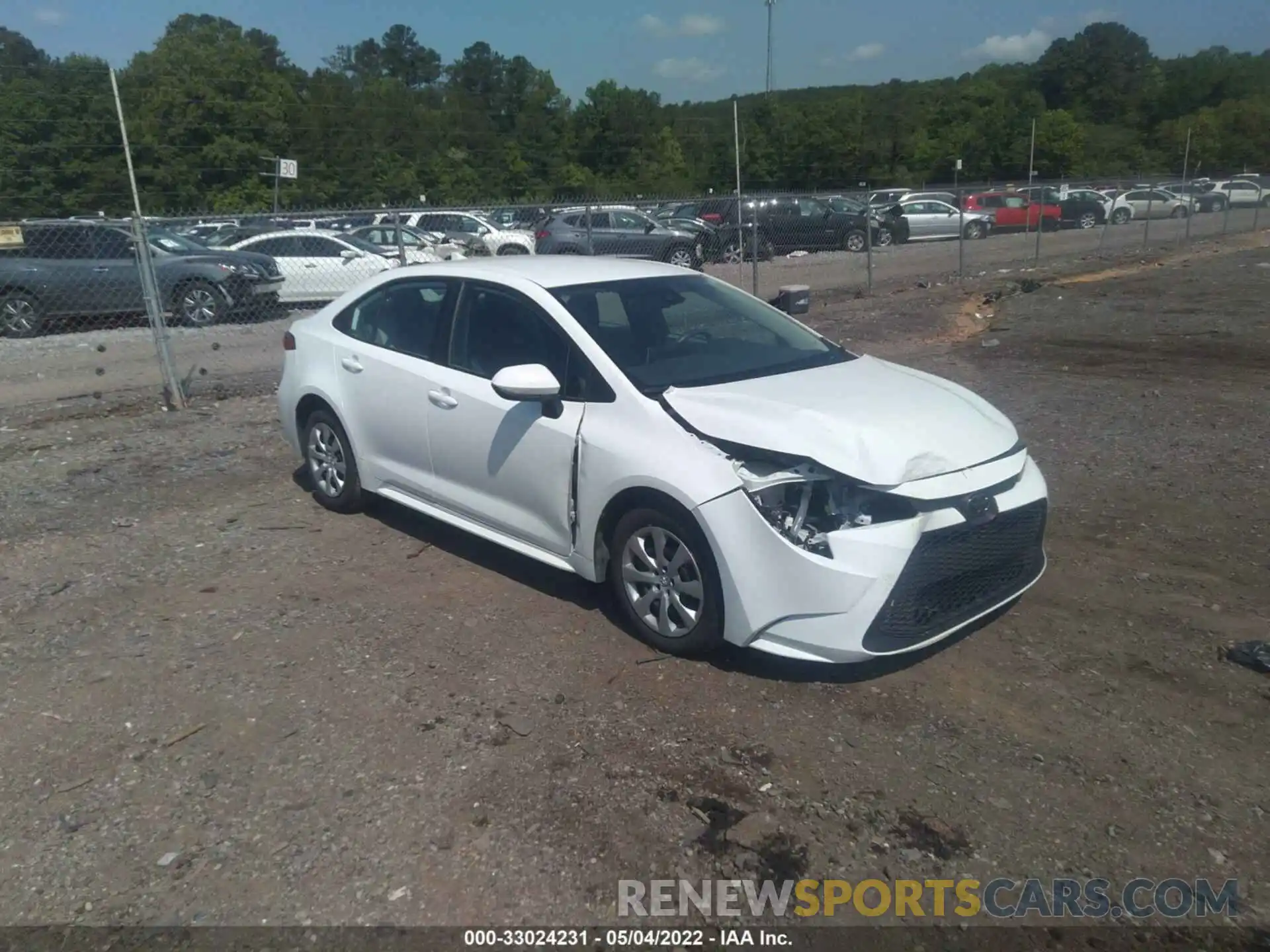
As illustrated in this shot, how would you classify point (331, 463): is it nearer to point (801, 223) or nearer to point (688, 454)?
point (688, 454)

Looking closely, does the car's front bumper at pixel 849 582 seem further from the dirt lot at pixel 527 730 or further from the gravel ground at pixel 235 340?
the gravel ground at pixel 235 340

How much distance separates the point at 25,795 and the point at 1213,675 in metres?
4.58

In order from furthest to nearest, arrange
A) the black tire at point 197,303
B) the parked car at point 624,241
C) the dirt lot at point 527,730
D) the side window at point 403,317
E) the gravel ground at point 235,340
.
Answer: the parked car at point 624,241 < the black tire at point 197,303 < the gravel ground at point 235,340 < the side window at point 403,317 < the dirt lot at point 527,730

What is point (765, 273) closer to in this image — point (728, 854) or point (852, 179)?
point (728, 854)

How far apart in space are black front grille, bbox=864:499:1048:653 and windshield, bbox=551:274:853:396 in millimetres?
1304

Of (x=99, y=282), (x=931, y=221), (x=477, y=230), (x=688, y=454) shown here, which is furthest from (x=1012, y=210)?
(x=688, y=454)

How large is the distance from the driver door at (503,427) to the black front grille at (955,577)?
1564 mm

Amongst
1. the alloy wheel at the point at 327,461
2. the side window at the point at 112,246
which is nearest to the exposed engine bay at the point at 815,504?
the alloy wheel at the point at 327,461

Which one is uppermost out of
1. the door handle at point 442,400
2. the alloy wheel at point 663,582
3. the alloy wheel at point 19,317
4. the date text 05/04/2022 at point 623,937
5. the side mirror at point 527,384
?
the side mirror at point 527,384

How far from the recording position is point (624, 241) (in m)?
18.8

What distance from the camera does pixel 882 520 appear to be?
165 inches

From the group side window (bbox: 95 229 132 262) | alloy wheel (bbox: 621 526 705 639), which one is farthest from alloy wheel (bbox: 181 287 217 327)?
alloy wheel (bbox: 621 526 705 639)

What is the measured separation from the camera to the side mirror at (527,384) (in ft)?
15.8

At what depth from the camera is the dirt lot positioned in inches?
131
